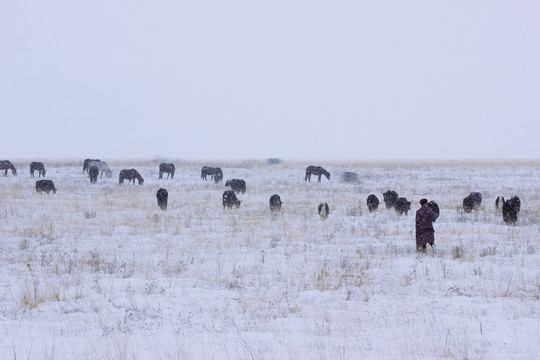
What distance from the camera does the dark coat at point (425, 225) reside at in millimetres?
10859

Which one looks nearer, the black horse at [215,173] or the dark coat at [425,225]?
the dark coat at [425,225]

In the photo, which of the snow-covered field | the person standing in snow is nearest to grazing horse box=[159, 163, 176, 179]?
the snow-covered field

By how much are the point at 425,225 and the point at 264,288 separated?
15.3 feet

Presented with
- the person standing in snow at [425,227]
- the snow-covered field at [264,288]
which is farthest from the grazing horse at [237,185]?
the person standing in snow at [425,227]

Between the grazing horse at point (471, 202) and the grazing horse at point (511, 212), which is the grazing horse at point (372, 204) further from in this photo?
the grazing horse at point (511, 212)

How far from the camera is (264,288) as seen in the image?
8.19 m

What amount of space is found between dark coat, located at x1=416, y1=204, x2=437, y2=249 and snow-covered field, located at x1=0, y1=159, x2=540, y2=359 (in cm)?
31

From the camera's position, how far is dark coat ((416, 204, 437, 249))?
1086 cm

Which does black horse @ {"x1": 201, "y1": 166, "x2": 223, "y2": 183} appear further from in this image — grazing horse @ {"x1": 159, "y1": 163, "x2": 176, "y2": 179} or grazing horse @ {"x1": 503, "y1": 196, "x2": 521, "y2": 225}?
grazing horse @ {"x1": 503, "y1": 196, "x2": 521, "y2": 225}

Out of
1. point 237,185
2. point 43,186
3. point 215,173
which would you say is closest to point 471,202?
point 237,185

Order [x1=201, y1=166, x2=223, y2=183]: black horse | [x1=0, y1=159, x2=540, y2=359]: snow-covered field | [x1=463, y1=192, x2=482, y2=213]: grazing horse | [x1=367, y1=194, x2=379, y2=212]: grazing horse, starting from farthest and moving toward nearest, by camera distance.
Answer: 1. [x1=201, y1=166, x2=223, y2=183]: black horse
2. [x1=367, y1=194, x2=379, y2=212]: grazing horse
3. [x1=463, y1=192, x2=482, y2=213]: grazing horse
4. [x1=0, y1=159, x2=540, y2=359]: snow-covered field

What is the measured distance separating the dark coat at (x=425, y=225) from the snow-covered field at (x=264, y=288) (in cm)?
31

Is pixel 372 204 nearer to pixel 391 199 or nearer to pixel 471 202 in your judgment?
pixel 391 199

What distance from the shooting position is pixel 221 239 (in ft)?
42.3
